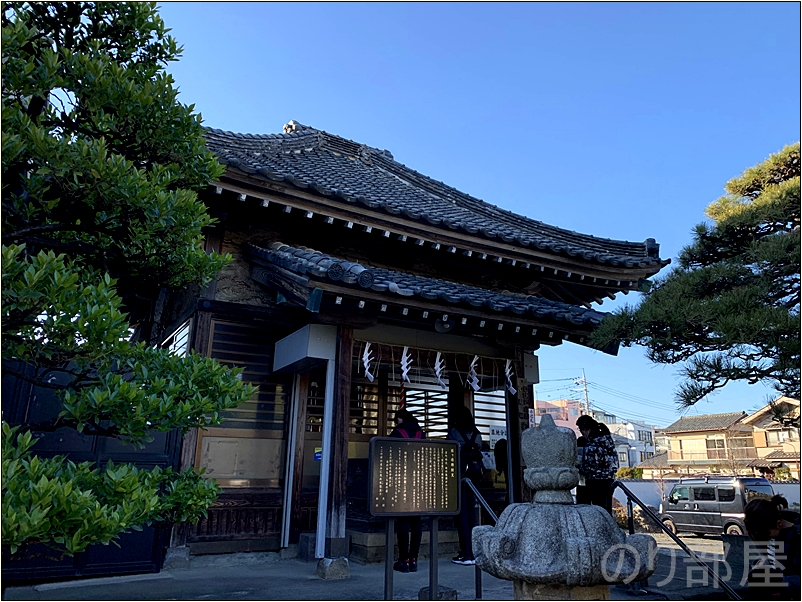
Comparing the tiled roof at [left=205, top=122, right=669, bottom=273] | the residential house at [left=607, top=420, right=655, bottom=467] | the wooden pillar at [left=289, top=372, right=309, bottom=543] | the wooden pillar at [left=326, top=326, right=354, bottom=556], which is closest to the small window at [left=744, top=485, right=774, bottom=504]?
the tiled roof at [left=205, top=122, right=669, bottom=273]

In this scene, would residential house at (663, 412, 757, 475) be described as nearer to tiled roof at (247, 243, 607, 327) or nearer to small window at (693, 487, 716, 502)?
small window at (693, 487, 716, 502)

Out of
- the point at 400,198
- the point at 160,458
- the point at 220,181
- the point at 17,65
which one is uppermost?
the point at 400,198

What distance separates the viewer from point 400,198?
10.1m

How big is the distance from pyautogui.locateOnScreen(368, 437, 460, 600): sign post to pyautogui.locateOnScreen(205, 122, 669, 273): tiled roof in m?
3.79

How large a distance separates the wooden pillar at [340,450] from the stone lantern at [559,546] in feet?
9.46

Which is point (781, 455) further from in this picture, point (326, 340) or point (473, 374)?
point (326, 340)

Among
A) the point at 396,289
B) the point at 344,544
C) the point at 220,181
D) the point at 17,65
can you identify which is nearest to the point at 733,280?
the point at 396,289

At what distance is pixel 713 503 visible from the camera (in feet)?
57.0

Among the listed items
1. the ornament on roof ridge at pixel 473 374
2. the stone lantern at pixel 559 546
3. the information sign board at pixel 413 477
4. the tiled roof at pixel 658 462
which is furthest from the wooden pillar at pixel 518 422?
the tiled roof at pixel 658 462

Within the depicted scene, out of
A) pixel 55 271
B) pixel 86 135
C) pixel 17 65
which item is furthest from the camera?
pixel 86 135

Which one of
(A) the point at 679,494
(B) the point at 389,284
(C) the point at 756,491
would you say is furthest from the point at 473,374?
(A) the point at 679,494

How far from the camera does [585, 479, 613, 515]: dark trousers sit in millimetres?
6535

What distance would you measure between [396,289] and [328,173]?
13.2 feet

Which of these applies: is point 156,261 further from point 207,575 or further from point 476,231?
point 476,231
